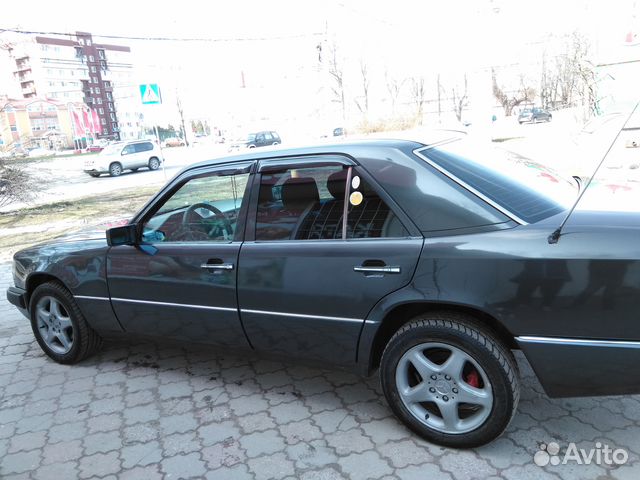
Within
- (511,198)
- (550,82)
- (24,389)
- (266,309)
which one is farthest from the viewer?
(550,82)

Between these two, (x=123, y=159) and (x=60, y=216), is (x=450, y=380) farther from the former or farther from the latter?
(x=123, y=159)

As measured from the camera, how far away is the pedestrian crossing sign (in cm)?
1282

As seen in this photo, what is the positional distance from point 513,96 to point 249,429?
72.2 metres

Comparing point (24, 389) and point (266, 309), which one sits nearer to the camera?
point (266, 309)

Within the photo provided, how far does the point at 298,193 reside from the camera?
2914 millimetres

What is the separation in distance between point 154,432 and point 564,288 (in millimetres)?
2360

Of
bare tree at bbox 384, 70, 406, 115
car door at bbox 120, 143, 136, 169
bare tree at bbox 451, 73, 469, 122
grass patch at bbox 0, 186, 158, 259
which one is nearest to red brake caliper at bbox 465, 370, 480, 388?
grass patch at bbox 0, 186, 158, 259

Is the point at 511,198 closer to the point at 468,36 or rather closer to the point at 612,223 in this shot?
the point at 612,223

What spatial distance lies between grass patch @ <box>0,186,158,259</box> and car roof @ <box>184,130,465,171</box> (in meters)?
6.04

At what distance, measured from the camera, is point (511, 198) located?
243 cm

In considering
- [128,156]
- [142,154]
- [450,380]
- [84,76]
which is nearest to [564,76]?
[142,154]

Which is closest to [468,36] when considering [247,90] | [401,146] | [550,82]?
[401,146]

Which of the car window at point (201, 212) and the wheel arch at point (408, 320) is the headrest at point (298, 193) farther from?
the wheel arch at point (408, 320)

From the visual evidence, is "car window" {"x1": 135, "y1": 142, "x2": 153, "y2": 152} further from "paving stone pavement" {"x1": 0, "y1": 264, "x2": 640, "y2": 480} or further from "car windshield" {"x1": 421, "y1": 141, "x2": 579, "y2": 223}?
"car windshield" {"x1": 421, "y1": 141, "x2": 579, "y2": 223}
